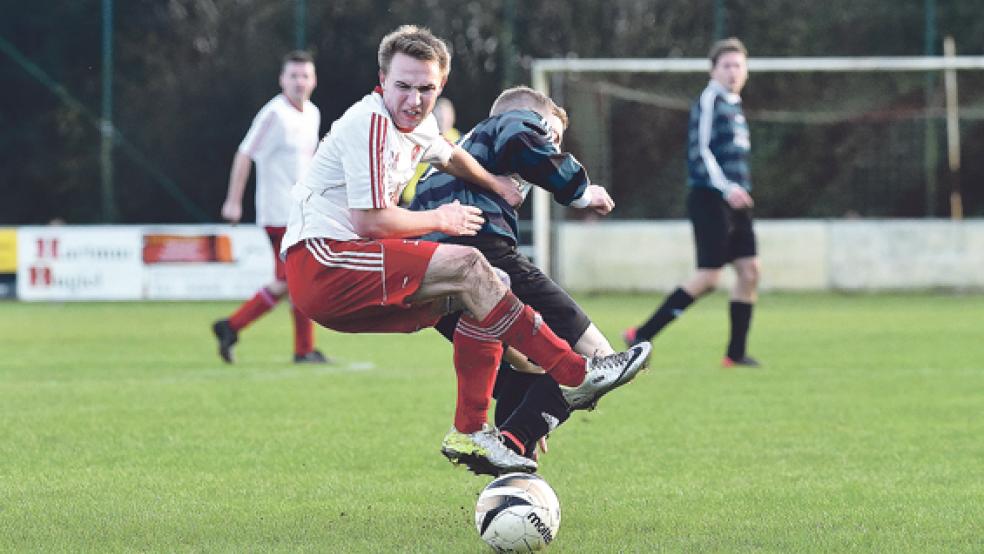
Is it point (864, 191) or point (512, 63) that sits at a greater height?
point (512, 63)

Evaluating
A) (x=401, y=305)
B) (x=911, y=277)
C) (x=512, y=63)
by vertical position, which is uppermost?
(x=512, y=63)

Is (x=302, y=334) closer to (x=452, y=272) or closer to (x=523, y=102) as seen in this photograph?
(x=523, y=102)

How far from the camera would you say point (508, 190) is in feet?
19.2

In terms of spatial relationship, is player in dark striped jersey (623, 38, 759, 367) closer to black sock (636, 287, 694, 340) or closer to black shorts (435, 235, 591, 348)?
black sock (636, 287, 694, 340)

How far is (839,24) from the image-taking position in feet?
90.4

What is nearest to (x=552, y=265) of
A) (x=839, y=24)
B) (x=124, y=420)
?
(x=839, y=24)

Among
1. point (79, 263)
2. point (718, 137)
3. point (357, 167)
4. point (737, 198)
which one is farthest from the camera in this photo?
point (79, 263)

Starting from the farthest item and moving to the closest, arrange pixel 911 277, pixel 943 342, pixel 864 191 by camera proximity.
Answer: pixel 864 191, pixel 911 277, pixel 943 342

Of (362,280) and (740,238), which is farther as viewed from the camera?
(740,238)

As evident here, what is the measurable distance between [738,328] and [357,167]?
632 centimetres

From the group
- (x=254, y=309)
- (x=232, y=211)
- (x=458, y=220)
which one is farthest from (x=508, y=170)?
(x=232, y=211)

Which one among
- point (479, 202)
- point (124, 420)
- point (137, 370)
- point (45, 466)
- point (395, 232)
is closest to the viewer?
point (395, 232)

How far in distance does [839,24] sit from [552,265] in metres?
8.47

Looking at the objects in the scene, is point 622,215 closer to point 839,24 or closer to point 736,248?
point 839,24
